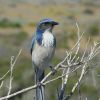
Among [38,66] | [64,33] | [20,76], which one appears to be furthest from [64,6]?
[38,66]

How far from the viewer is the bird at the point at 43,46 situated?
6477mm

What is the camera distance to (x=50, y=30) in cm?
652

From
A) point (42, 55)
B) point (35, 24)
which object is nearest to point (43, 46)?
point (42, 55)

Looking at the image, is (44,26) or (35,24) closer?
(44,26)

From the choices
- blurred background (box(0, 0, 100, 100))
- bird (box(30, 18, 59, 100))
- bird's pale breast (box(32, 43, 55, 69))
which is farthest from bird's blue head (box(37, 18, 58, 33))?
blurred background (box(0, 0, 100, 100))

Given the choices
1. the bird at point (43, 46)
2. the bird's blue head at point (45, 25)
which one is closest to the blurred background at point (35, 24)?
the bird at point (43, 46)

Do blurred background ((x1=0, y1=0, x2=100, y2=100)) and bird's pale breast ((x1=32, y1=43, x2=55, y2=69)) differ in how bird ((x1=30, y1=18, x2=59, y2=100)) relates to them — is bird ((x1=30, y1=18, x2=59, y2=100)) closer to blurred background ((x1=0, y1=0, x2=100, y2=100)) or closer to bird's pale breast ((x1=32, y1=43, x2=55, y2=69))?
bird's pale breast ((x1=32, y1=43, x2=55, y2=69))

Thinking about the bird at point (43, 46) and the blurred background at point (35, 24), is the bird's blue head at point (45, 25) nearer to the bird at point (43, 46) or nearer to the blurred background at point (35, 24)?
the bird at point (43, 46)

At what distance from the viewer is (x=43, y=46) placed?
655cm

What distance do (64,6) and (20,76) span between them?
4409cm

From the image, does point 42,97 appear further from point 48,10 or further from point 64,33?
point 48,10

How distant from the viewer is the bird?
6.48 meters

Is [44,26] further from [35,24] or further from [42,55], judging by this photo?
[35,24]

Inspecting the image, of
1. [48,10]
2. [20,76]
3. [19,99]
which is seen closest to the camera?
[19,99]
